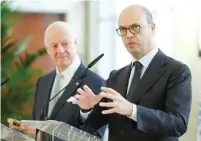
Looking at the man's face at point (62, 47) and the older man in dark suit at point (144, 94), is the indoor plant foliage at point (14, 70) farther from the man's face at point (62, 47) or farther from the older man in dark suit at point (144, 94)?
the older man in dark suit at point (144, 94)

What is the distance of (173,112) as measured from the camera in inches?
59.4

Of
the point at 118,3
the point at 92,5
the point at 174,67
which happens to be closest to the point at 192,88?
the point at 174,67

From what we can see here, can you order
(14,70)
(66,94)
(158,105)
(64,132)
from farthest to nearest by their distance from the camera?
A: (14,70), (66,94), (158,105), (64,132)

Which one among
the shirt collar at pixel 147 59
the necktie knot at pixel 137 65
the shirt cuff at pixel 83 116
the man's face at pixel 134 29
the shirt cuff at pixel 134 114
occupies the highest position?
the man's face at pixel 134 29

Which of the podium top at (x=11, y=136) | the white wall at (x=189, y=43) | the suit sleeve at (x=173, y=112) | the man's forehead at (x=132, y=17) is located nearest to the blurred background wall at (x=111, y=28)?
the white wall at (x=189, y=43)

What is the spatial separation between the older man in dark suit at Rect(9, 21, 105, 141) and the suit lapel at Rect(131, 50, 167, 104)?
1.16 ft

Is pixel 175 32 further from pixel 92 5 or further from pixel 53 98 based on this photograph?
pixel 92 5

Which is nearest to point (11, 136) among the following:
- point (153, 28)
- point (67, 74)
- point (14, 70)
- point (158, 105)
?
point (67, 74)

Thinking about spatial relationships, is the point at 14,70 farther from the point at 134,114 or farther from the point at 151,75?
the point at 134,114

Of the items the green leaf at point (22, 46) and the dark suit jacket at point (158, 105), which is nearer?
the dark suit jacket at point (158, 105)

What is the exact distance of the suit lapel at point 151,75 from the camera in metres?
1.62

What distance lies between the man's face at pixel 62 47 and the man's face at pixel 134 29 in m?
0.52

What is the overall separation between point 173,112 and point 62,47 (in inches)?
30.6

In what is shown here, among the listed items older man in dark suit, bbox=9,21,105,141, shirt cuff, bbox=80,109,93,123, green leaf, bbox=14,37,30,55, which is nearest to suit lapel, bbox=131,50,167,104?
shirt cuff, bbox=80,109,93,123
